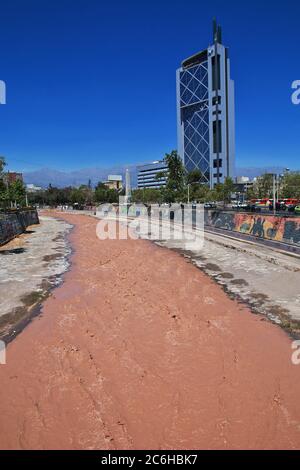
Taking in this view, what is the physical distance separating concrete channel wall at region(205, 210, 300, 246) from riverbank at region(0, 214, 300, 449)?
11.7 meters

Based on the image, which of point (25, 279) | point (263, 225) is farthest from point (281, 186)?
point (25, 279)

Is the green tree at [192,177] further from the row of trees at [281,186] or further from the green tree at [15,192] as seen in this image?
the green tree at [15,192]

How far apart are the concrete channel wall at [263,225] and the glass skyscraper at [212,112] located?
441 feet

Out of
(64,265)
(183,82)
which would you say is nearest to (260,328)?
(64,265)

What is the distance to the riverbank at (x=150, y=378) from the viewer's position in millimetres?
4426

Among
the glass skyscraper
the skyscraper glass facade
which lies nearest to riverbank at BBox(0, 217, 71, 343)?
the glass skyscraper

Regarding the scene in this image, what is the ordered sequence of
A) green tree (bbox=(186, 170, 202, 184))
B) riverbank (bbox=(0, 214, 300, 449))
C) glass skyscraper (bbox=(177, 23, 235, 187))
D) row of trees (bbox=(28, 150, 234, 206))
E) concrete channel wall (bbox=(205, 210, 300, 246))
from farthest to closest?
glass skyscraper (bbox=(177, 23, 235, 187)) → green tree (bbox=(186, 170, 202, 184)) → row of trees (bbox=(28, 150, 234, 206)) → concrete channel wall (bbox=(205, 210, 300, 246)) → riverbank (bbox=(0, 214, 300, 449))

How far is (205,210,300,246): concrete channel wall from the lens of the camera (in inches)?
809

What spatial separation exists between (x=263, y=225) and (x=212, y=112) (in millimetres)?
158976

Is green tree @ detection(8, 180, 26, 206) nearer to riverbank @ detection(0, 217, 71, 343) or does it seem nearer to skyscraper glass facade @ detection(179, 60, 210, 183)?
riverbank @ detection(0, 217, 71, 343)

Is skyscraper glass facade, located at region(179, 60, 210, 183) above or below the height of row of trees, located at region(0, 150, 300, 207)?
above

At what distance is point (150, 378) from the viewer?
19.1 feet

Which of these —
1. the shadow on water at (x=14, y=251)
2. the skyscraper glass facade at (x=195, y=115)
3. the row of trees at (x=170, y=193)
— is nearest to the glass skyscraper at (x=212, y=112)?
the skyscraper glass facade at (x=195, y=115)

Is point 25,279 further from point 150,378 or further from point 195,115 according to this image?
point 195,115
